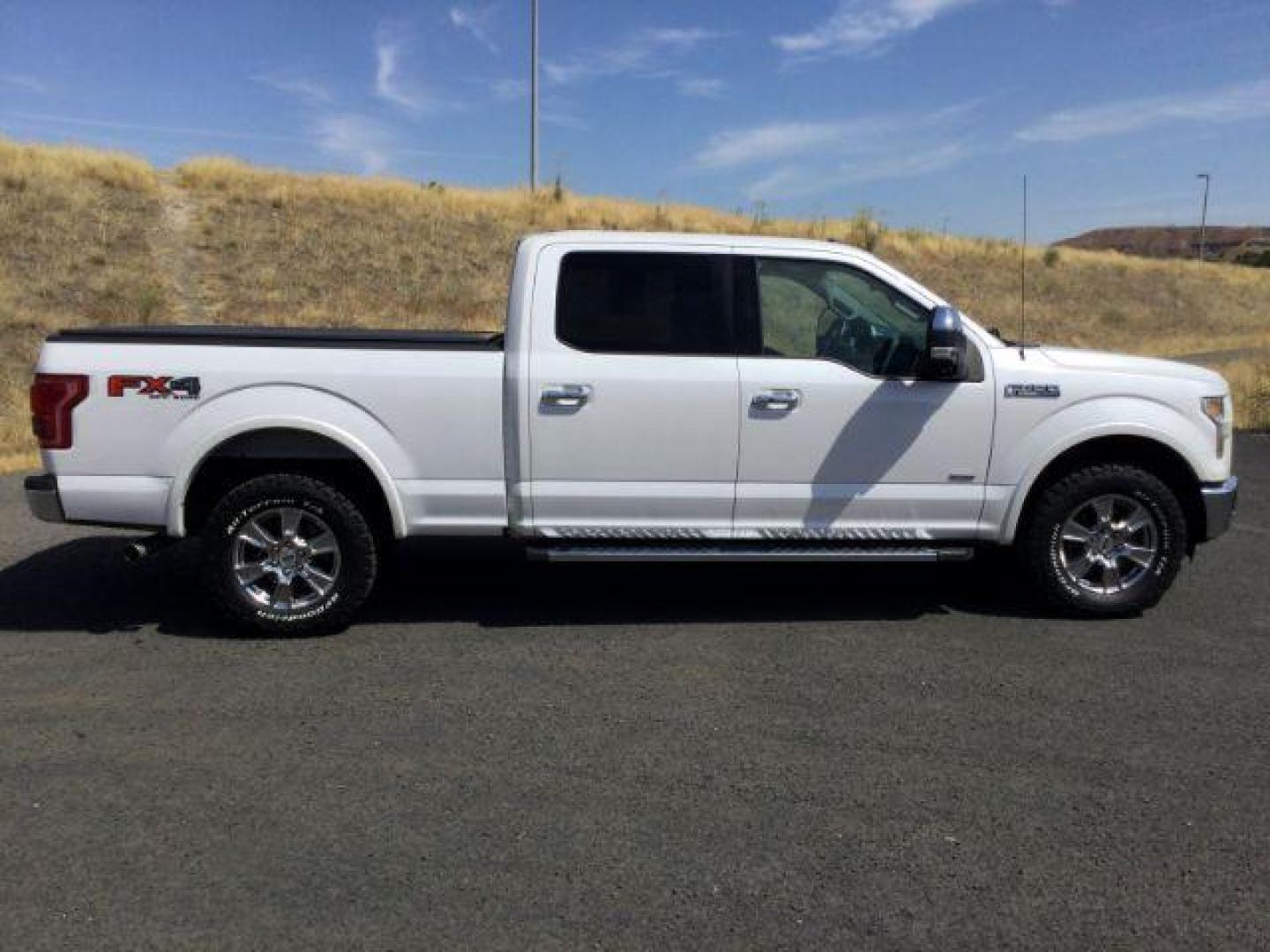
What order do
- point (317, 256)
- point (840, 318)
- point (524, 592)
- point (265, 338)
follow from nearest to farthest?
point (265, 338)
point (840, 318)
point (524, 592)
point (317, 256)

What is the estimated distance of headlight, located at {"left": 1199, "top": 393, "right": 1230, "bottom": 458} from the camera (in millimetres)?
5742

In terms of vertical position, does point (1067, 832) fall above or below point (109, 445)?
below

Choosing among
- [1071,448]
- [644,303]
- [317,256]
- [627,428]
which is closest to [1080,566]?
[1071,448]

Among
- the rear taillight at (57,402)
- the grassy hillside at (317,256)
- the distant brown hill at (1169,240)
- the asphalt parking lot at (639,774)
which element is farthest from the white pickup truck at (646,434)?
the distant brown hill at (1169,240)

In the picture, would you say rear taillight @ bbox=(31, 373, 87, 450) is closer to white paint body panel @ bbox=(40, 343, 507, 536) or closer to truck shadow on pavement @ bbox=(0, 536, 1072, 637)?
white paint body panel @ bbox=(40, 343, 507, 536)

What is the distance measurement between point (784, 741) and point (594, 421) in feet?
6.46

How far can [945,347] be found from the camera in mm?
5254

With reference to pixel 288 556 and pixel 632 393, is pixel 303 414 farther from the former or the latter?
pixel 632 393

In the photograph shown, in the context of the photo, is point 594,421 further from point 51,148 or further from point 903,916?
point 51,148

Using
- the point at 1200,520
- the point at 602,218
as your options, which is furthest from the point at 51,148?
the point at 1200,520

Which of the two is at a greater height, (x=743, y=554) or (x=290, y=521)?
(x=290, y=521)

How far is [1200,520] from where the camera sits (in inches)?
227

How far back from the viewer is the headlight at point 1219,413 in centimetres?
574

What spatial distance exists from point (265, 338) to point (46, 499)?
4.38ft
